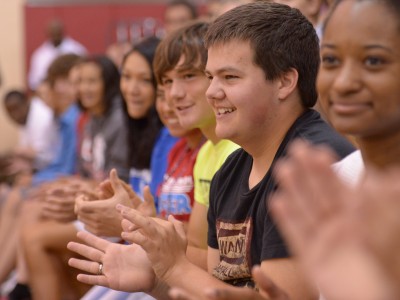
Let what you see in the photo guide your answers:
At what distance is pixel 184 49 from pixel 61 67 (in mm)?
2845

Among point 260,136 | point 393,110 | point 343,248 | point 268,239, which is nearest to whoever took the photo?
point 343,248

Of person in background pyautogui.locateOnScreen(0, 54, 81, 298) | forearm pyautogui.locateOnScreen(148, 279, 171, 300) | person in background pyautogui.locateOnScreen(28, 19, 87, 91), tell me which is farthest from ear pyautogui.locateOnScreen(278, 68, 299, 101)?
person in background pyautogui.locateOnScreen(28, 19, 87, 91)

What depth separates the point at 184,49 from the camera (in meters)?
2.57

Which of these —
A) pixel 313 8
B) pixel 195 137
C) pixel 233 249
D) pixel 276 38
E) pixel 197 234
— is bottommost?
pixel 197 234

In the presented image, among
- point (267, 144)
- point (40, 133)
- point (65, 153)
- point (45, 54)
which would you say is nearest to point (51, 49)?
point (45, 54)

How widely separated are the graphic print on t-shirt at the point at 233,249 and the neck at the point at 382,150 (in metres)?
0.42

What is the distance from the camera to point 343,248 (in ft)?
3.02

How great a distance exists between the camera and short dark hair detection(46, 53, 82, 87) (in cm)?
526

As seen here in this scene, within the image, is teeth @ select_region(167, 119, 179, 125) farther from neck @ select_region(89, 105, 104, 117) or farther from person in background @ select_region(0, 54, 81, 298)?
neck @ select_region(89, 105, 104, 117)

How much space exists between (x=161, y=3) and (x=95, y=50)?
98 cm

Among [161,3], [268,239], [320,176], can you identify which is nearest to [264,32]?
[268,239]

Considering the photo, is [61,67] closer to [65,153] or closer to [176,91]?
[65,153]

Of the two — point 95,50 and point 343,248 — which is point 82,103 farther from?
point 95,50

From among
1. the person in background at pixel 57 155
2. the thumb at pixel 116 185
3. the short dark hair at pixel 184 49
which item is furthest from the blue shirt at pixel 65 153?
the thumb at pixel 116 185
